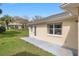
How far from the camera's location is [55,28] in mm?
15023

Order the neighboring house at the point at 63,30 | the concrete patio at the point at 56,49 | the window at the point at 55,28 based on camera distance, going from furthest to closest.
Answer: the window at the point at 55,28 < the neighboring house at the point at 63,30 < the concrete patio at the point at 56,49

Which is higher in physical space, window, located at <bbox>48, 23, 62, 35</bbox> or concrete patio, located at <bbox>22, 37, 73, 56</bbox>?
window, located at <bbox>48, 23, 62, 35</bbox>

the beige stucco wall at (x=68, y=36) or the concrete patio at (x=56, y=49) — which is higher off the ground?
the beige stucco wall at (x=68, y=36)

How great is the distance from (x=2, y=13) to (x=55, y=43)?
255 inches

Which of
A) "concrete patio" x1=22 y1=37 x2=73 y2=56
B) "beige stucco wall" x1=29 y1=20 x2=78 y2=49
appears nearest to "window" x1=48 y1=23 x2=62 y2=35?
"beige stucco wall" x1=29 y1=20 x2=78 y2=49

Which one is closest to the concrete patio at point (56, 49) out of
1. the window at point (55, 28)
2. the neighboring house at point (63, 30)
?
the neighboring house at point (63, 30)

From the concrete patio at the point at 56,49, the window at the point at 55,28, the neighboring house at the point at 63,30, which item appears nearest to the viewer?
the concrete patio at the point at 56,49

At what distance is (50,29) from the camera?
16094mm

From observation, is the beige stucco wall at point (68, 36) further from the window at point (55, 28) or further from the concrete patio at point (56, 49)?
the concrete patio at point (56, 49)

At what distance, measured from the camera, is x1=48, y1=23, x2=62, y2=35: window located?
1429 centimetres

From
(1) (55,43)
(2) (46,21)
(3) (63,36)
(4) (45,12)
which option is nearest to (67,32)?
(3) (63,36)

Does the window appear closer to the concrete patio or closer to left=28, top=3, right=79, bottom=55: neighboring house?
left=28, top=3, right=79, bottom=55: neighboring house

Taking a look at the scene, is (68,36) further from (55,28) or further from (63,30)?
(55,28)

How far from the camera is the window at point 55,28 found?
14289 millimetres
